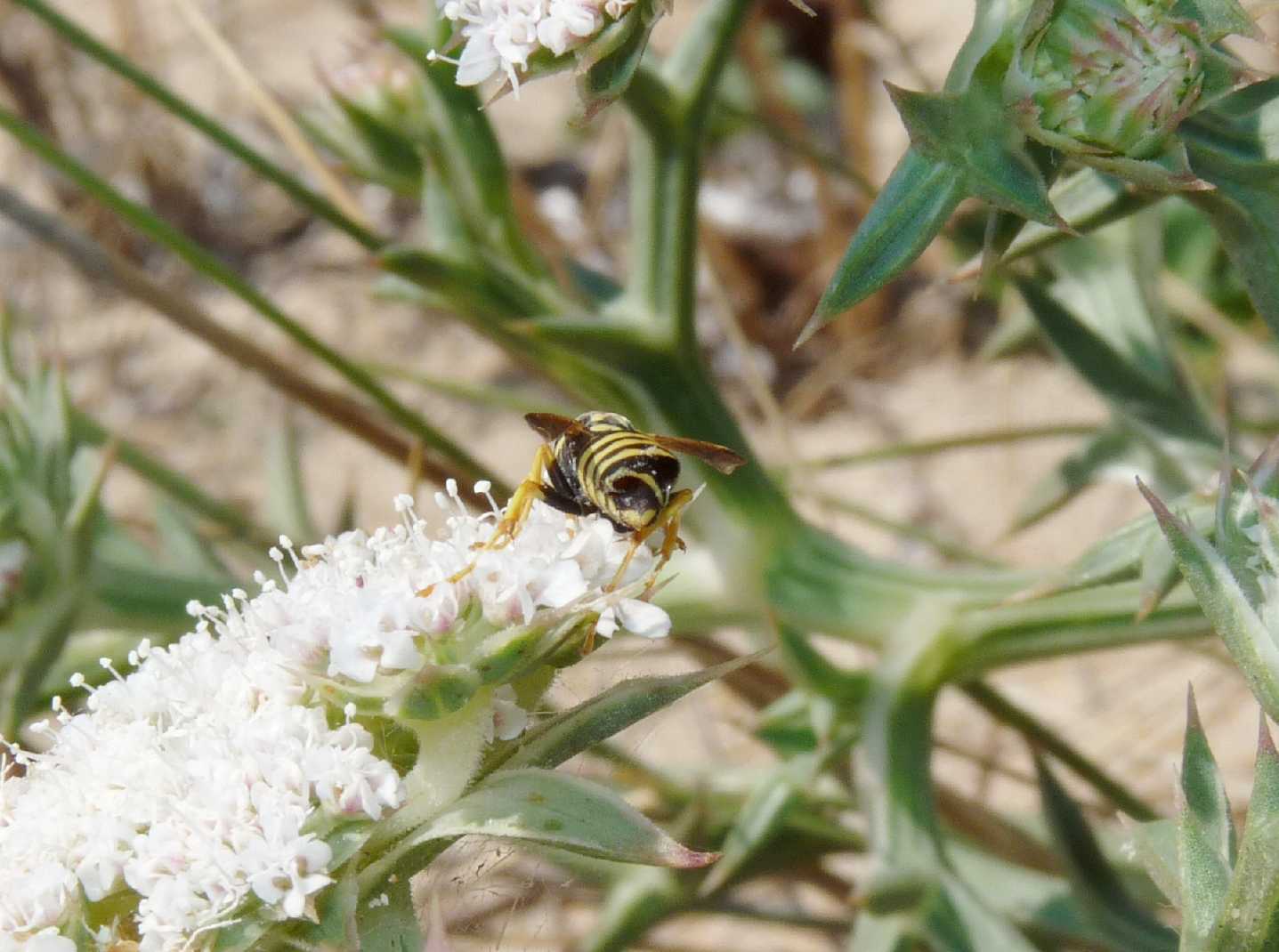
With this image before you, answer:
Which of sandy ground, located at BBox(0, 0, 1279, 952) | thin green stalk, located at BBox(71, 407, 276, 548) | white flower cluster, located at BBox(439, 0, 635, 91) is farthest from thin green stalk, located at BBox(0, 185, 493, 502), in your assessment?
white flower cluster, located at BBox(439, 0, 635, 91)

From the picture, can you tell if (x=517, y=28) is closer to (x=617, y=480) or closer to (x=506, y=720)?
(x=617, y=480)

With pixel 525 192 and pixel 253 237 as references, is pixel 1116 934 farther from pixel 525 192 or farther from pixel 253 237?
pixel 253 237

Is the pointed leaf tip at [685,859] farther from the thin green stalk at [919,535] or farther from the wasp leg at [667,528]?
the thin green stalk at [919,535]

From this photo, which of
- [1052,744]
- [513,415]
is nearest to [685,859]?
[1052,744]

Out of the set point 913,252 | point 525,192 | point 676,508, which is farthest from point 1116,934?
point 525,192

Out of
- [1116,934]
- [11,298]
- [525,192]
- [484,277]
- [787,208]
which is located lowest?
[1116,934]

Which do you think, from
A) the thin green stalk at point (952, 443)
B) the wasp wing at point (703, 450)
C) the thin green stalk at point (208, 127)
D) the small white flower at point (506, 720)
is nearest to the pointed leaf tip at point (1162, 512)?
the wasp wing at point (703, 450)

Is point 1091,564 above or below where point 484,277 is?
below

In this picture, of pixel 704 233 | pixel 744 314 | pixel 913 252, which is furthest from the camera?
pixel 744 314
